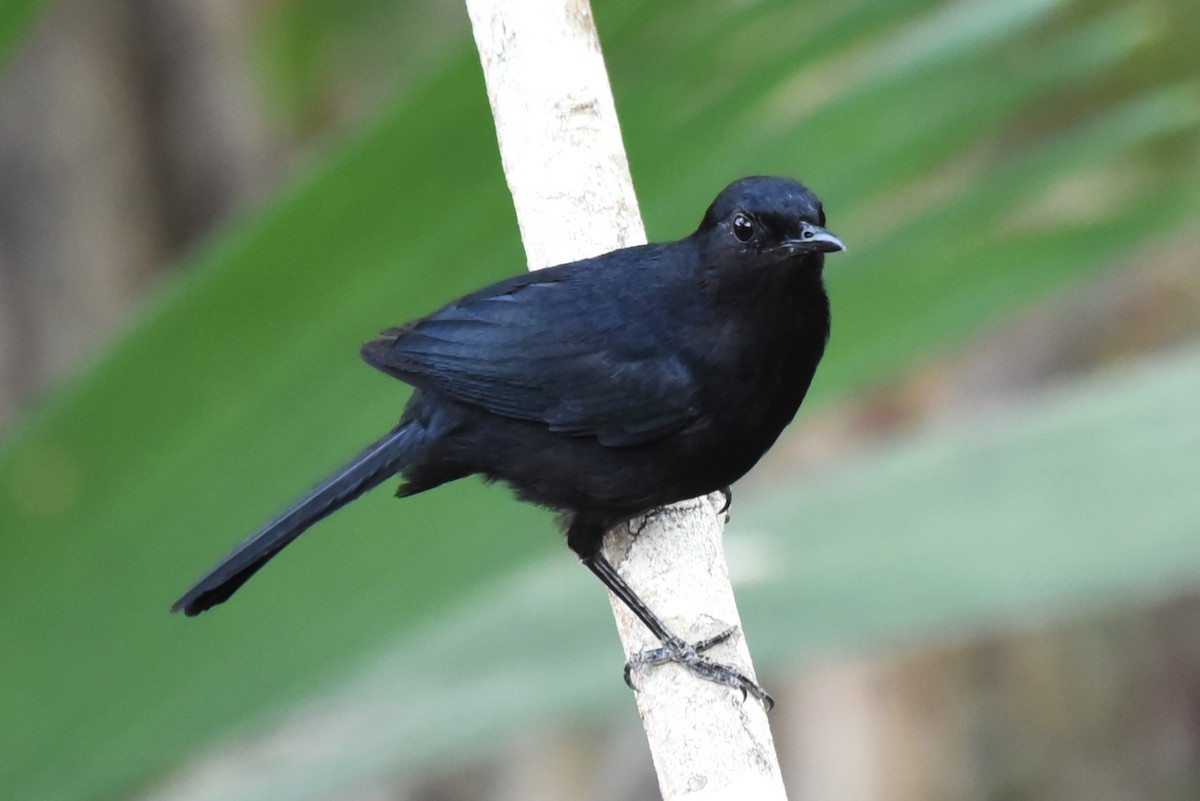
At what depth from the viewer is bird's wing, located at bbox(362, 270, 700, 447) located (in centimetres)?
277

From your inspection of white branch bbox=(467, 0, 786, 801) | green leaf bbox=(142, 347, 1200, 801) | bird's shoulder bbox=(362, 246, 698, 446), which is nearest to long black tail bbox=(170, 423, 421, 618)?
bird's shoulder bbox=(362, 246, 698, 446)

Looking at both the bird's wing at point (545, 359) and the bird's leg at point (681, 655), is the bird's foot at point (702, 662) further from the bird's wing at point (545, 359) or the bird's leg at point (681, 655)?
the bird's wing at point (545, 359)

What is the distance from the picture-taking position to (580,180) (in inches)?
110

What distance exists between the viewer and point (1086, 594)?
2396 mm

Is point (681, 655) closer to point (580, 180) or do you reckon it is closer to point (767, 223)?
point (767, 223)

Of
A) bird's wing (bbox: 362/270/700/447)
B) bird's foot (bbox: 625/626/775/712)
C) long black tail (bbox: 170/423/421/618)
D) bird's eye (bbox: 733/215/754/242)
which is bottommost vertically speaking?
bird's foot (bbox: 625/626/775/712)

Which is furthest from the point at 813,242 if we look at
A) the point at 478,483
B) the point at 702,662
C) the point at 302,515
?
the point at 302,515

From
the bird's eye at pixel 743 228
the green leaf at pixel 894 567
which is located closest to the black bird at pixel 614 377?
the bird's eye at pixel 743 228

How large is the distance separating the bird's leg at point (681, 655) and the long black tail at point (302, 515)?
1.57 feet

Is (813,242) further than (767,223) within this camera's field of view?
No

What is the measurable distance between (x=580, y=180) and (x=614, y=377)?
366 mm

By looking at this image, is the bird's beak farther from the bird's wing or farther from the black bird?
the bird's wing

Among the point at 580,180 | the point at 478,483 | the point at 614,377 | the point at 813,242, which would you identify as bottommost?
the point at 478,483

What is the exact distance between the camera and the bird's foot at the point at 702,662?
242cm
